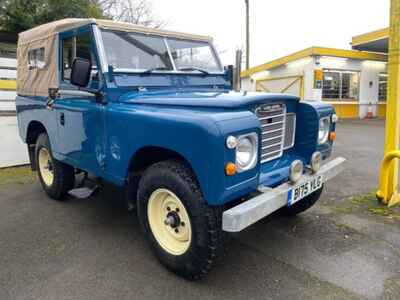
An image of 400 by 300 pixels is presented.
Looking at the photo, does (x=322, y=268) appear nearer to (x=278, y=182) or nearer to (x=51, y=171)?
(x=278, y=182)

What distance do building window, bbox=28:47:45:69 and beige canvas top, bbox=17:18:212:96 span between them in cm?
4

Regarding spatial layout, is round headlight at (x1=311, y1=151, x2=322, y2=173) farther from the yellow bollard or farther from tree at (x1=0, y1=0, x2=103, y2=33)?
tree at (x1=0, y1=0, x2=103, y2=33)

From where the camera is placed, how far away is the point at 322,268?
2.93 m

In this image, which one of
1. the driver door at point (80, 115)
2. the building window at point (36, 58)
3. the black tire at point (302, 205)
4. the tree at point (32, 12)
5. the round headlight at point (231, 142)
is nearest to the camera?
the round headlight at point (231, 142)

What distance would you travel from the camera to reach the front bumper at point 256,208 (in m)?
2.31

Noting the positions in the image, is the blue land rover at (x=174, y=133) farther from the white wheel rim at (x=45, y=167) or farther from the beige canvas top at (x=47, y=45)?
the white wheel rim at (x=45, y=167)

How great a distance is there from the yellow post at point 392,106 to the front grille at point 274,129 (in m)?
1.64

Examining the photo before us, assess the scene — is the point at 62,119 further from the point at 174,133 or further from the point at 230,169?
the point at 230,169

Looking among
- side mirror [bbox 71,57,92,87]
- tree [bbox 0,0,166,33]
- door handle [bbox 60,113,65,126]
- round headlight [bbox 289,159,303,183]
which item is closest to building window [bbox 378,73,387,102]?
tree [bbox 0,0,166,33]

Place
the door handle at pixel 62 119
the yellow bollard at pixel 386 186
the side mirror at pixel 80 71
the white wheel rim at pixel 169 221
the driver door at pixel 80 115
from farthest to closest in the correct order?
1. the yellow bollard at pixel 386 186
2. the door handle at pixel 62 119
3. the driver door at pixel 80 115
4. the side mirror at pixel 80 71
5. the white wheel rim at pixel 169 221

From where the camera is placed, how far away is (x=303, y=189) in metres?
2.95

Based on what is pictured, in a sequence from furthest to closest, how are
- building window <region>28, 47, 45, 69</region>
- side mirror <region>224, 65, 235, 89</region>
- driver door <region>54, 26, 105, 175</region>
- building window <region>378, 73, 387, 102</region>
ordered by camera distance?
building window <region>378, 73, 387, 102</region> < building window <region>28, 47, 45, 69</region> < side mirror <region>224, 65, 235, 89</region> < driver door <region>54, 26, 105, 175</region>

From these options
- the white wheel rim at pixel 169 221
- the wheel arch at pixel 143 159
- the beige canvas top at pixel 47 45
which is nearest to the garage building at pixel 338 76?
the beige canvas top at pixel 47 45

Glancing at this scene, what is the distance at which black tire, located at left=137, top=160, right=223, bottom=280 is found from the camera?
2.47 m
